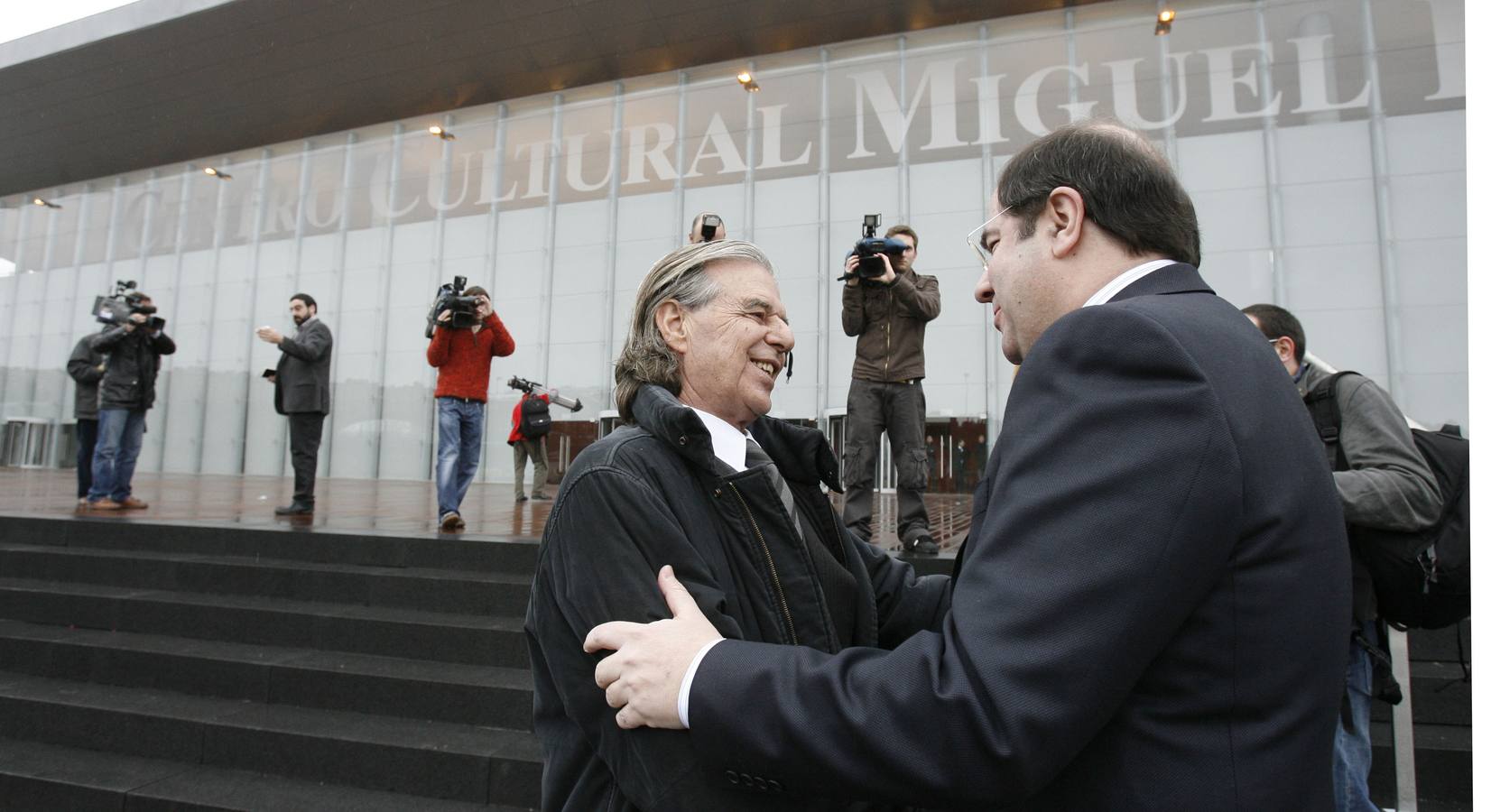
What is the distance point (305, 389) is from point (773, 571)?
6873 millimetres

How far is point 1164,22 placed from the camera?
11.5 m

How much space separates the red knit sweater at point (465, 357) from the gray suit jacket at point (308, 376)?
130cm

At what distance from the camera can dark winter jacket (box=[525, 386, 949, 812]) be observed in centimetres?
109

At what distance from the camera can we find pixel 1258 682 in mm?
889

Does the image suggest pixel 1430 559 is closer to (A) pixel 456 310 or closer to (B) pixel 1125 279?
(B) pixel 1125 279

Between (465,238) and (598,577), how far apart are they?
Result: 15.1 m

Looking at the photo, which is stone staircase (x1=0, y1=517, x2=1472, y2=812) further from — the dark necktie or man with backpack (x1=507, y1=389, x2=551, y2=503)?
man with backpack (x1=507, y1=389, x2=551, y2=503)

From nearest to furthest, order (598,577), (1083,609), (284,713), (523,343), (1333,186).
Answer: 1. (1083,609)
2. (598,577)
3. (284,713)
4. (1333,186)
5. (523,343)

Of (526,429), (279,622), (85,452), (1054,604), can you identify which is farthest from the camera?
(526,429)

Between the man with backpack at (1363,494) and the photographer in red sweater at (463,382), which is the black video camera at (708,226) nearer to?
the man with backpack at (1363,494)

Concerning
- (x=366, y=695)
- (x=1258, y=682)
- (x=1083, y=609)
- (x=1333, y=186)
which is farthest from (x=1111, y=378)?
(x=1333, y=186)

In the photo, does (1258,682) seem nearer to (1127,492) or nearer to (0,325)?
(1127,492)

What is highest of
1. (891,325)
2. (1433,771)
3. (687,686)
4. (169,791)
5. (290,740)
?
(891,325)

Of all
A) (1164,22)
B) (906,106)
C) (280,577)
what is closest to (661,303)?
(280,577)
